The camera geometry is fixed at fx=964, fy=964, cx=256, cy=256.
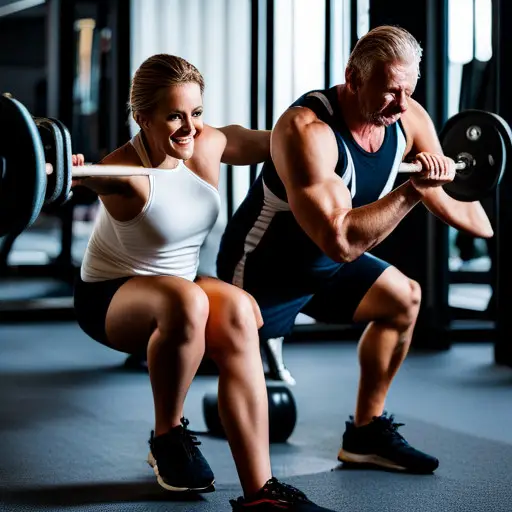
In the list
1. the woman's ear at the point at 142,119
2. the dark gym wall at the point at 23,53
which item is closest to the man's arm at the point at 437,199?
the woman's ear at the point at 142,119

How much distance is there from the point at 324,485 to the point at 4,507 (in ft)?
2.56

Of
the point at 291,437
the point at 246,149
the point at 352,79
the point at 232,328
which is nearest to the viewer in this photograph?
the point at 232,328

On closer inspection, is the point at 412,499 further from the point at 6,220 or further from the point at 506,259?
the point at 506,259

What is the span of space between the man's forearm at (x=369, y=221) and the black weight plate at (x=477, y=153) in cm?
Result: 49

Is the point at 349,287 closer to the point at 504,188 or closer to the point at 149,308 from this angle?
the point at 149,308

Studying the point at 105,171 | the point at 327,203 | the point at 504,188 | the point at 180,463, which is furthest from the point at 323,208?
the point at 504,188

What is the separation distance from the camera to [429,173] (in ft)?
7.28

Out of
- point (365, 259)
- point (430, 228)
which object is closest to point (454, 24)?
point (430, 228)

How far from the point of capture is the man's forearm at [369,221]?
217 cm

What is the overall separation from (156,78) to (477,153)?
100 centimetres

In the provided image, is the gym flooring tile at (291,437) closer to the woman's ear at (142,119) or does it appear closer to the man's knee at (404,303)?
the man's knee at (404,303)

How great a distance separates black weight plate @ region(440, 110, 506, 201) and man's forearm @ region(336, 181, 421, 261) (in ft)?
1.60

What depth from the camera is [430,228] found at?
14.2 feet

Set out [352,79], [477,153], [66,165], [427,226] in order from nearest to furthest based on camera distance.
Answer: [66,165], [352,79], [477,153], [427,226]
